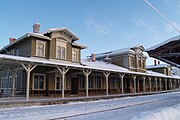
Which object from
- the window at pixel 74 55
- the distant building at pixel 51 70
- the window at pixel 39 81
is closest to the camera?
the distant building at pixel 51 70

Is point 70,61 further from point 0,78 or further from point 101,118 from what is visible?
point 101,118

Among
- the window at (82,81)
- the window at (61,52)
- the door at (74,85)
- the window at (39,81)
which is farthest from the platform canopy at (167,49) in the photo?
the window at (82,81)

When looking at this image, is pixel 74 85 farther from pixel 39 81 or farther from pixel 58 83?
pixel 39 81

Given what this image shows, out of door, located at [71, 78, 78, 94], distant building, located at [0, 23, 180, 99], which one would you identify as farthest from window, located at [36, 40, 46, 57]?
door, located at [71, 78, 78, 94]

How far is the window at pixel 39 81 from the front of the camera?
1741 centimetres

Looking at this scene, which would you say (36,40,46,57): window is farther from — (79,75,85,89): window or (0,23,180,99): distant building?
(79,75,85,89): window

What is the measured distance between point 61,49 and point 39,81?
3848 millimetres

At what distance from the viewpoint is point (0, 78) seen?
885 inches

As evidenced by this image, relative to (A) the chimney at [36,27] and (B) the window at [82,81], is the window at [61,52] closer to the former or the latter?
(A) the chimney at [36,27]

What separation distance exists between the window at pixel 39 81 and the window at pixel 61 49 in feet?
8.25

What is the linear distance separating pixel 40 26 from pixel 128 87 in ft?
52.6

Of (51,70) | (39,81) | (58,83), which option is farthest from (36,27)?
(58,83)

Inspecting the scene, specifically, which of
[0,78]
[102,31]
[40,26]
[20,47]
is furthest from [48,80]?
[102,31]

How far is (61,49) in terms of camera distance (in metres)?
19.3
